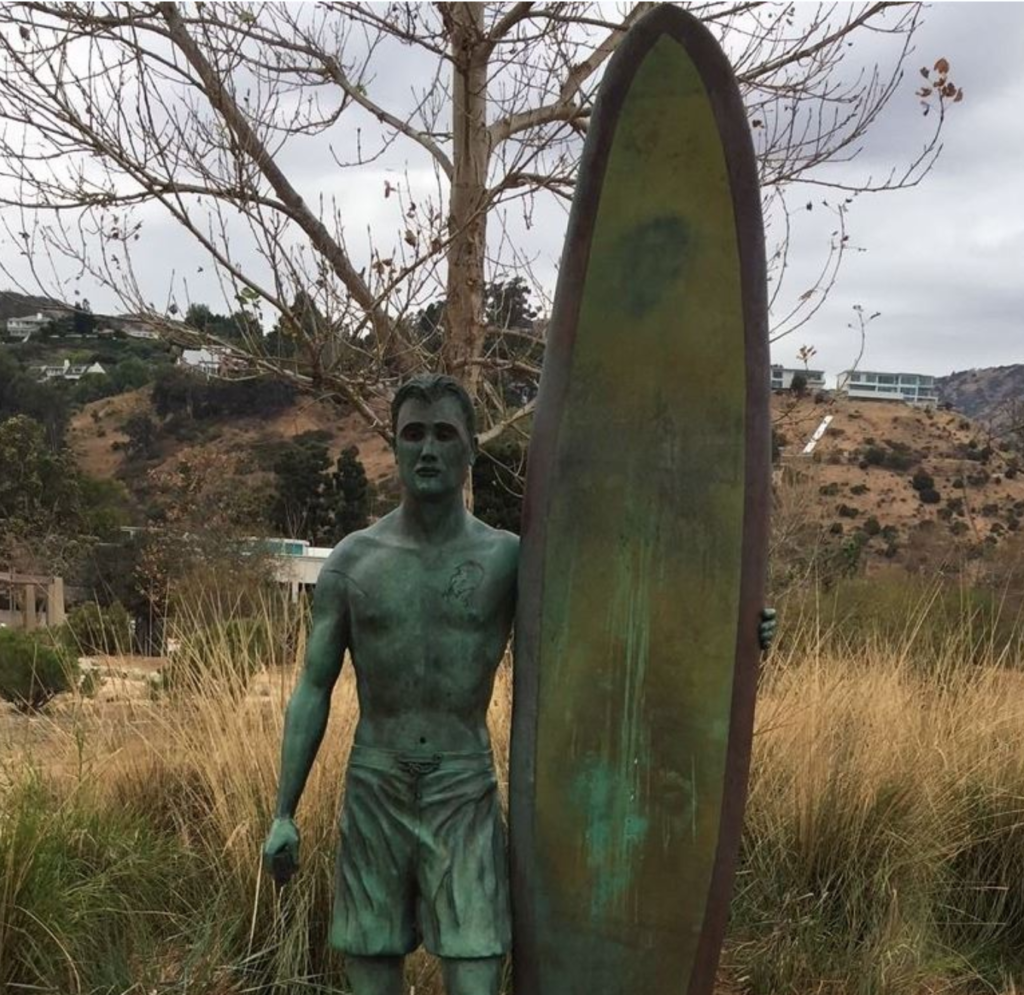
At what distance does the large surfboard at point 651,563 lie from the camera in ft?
7.07

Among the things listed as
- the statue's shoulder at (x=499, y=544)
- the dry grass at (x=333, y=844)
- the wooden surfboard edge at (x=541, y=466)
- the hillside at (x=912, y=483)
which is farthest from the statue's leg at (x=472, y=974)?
the hillside at (x=912, y=483)

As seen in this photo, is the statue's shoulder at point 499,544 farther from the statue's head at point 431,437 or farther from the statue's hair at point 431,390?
the statue's hair at point 431,390

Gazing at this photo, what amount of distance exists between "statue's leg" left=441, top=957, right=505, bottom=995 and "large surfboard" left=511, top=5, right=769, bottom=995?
0.12m

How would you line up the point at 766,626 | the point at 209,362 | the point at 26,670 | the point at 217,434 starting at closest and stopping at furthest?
the point at 766,626
the point at 209,362
the point at 26,670
the point at 217,434

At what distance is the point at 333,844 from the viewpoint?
3861 mm

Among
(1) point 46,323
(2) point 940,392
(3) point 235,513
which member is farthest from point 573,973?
(2) point 940,392

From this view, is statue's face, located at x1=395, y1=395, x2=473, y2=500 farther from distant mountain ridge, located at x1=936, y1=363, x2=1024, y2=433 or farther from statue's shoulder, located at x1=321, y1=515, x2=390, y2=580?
distant mountain ridge, located at x1=936, y1=363, x2=1024, y2=433

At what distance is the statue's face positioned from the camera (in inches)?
83.0

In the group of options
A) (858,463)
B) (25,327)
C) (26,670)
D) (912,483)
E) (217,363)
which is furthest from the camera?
(25,327)

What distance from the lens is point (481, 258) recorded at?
5496 mm

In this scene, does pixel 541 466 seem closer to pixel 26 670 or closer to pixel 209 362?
pixel 209 362

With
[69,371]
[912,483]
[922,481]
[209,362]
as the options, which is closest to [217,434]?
[69,371]

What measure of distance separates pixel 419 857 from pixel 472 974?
0.78 ft

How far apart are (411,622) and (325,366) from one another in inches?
123
